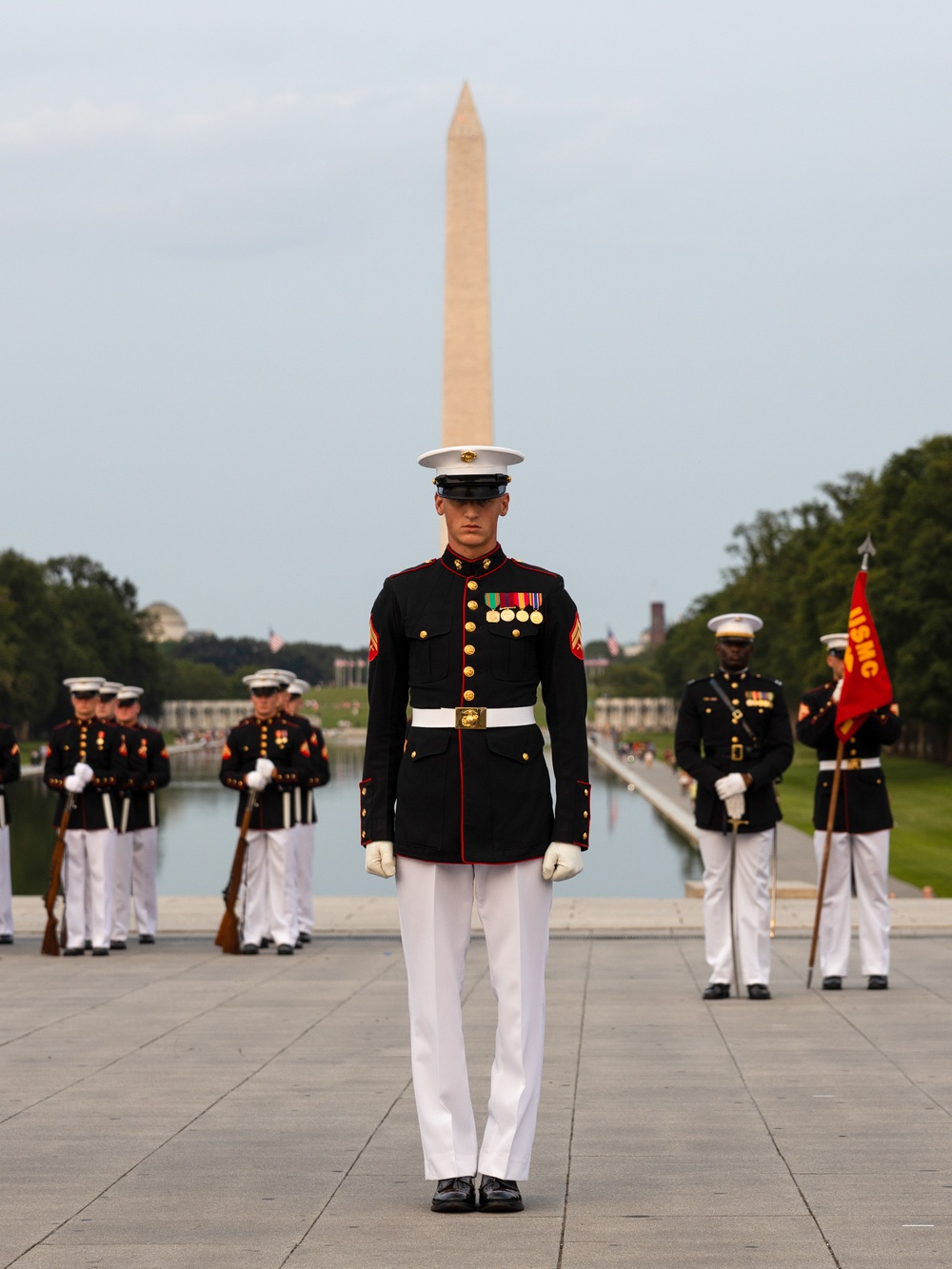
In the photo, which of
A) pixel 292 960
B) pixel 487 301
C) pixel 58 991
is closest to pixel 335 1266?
pixel 58 991

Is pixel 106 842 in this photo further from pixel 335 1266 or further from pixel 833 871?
pixel 335 1266

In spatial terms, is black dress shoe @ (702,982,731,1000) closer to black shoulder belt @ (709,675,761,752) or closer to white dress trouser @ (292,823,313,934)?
black shoulder belt @ (709,675,761,752)

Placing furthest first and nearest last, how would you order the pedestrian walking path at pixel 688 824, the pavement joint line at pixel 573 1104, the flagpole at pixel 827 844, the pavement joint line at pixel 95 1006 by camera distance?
the pedestrian walking path at pixel 688 824 < the flagpole at pixel 827 844 < the pavement joint line at pixel 95 1006 < the pavement joint line at pixel 573 1104

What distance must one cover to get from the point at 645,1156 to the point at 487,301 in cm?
3220

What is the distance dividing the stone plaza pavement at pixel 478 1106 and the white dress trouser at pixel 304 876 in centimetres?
299

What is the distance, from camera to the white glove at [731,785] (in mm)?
11023

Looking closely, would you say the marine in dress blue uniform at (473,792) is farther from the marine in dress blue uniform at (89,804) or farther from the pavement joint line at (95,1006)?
the marine in dress blue uniform at (89,804)

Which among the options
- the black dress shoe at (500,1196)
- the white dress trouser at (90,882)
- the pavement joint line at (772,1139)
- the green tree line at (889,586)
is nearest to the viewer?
the pavement joint line at (772,1139)

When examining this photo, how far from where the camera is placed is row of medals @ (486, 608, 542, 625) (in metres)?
5.79

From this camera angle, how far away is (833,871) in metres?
11.6

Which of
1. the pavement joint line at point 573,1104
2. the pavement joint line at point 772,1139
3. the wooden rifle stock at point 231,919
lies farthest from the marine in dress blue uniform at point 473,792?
the wooden rifle stock at point 231,919

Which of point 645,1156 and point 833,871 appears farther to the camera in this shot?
point 833,871

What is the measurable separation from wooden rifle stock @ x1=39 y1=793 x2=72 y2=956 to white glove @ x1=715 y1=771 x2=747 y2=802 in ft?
16.6

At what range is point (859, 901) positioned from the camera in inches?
456
